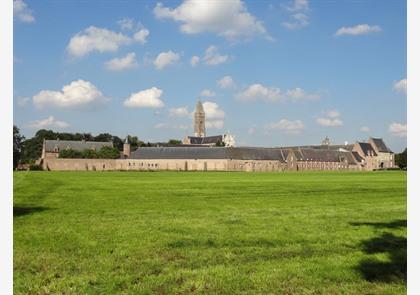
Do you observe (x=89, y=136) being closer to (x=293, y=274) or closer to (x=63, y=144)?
(x=63, y=144)

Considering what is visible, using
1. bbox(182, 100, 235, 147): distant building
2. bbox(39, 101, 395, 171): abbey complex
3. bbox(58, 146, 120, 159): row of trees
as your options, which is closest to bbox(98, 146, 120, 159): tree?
bbox(58, 146, 120, 159): row of trees

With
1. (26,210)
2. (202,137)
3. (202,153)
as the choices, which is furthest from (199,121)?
(26,210)

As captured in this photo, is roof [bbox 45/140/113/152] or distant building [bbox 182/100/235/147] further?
distant building [bbox 182/100/235/147]

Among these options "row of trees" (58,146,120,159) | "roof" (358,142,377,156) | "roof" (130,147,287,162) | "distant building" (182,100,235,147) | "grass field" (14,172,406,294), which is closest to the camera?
"grass field" (14,172,406,294)

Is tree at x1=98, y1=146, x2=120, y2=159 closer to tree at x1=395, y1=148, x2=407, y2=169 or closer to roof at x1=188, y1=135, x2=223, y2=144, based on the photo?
roof at x1=188, y1=135, x2=223, y2=144

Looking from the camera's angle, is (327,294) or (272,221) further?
(272,221)

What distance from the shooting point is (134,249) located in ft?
30.8

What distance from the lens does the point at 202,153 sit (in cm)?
12762

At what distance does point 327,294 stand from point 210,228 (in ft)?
20.5

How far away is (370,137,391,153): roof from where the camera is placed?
149375 mm

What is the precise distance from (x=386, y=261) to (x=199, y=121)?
180 metres

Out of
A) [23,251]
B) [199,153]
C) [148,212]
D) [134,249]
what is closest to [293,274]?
[134,249]

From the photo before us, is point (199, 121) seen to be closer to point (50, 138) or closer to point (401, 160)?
point (50, 138)
